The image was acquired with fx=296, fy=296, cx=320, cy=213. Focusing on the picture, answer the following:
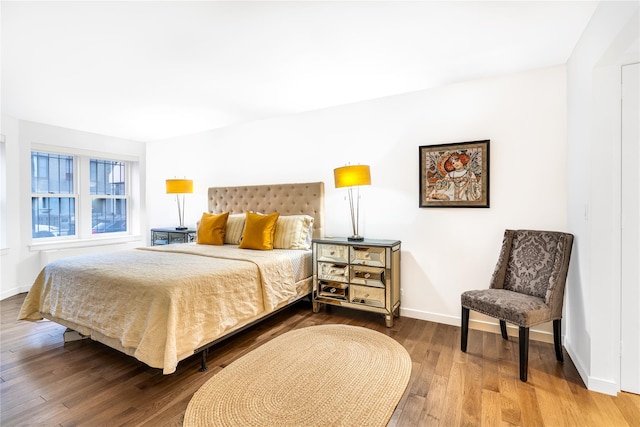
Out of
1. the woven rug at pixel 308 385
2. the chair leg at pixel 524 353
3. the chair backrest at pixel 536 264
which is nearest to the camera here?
the woven rug at pixel 308 385

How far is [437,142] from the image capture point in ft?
10.1

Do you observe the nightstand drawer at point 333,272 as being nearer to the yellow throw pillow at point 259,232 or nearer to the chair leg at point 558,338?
the yellow throw pillow at point 259,232

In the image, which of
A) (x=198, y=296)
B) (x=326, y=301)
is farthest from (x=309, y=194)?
(x=198, y=296)

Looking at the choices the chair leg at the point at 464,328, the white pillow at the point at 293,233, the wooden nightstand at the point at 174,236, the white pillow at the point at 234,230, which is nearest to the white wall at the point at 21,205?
the wooden nightstand at the point at 174,236

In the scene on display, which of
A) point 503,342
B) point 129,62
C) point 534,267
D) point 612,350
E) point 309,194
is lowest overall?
point 503,342

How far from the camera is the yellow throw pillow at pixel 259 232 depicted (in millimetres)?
3398

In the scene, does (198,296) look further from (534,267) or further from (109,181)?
(109,181)

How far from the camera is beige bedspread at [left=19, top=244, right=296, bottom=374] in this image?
1.92 metres

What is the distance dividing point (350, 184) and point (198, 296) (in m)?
1.82

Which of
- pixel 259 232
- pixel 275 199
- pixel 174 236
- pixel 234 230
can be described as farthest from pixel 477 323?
pixel 174 236

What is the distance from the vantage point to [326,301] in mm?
3289

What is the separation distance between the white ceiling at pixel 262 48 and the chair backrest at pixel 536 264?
4.99ft

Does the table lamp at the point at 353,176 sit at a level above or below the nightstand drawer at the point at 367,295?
above

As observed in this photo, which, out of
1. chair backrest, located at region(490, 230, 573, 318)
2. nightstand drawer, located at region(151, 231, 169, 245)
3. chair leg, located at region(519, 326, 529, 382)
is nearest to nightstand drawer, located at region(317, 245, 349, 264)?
chair backrest, located at region(490, 230, 573, 318)
